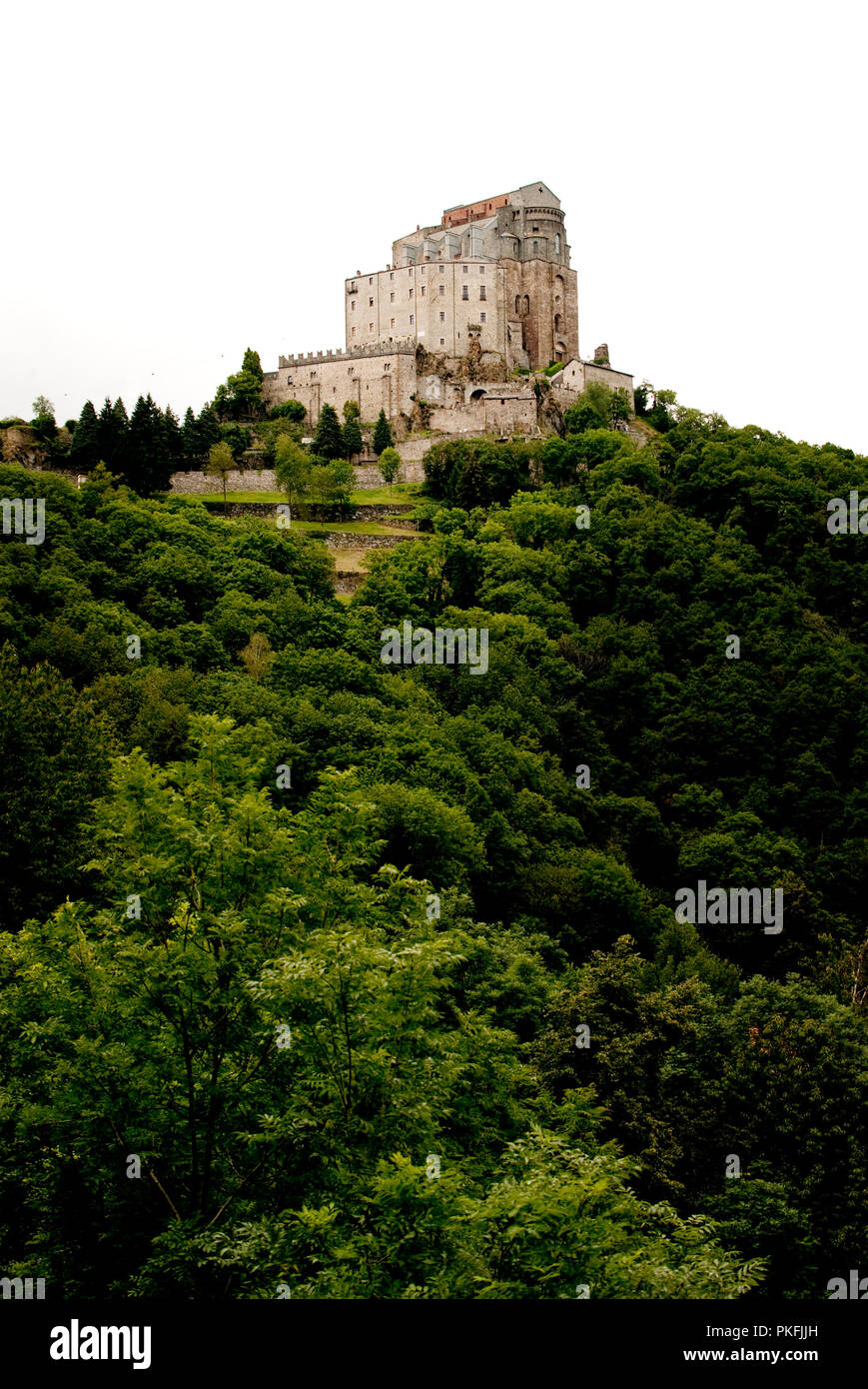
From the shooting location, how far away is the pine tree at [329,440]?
3762 inches

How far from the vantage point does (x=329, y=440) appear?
95625 millimetres

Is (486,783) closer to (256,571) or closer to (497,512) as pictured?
(256,571)

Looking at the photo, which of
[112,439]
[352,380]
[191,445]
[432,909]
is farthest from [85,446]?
[432,909]

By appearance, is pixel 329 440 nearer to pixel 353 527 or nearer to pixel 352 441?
pixel 352 441

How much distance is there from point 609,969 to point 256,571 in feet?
129

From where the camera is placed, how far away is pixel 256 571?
66.1m

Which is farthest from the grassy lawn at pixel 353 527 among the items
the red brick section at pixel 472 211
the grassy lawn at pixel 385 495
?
the red brick section at pixel 472 211

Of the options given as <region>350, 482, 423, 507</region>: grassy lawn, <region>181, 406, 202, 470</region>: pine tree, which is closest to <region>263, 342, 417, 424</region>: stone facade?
<region>350, 482, 423, 507</region>: grassy lawn

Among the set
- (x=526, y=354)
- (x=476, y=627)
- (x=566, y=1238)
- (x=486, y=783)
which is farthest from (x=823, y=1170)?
(x=526, y=354)

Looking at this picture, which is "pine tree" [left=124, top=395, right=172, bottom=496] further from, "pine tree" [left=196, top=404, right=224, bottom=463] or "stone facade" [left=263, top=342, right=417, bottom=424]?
"stone facade" [left=263, top=342, right=417, bottom=424]

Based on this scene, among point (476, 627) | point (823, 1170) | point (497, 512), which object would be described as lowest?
point (823, 1170)

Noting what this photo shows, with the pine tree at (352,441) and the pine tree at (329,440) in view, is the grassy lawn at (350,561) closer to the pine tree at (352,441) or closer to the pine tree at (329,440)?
the pine tree at (329,440)

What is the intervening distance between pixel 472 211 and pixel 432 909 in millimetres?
98759

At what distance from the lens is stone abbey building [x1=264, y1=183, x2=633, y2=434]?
10106 cm
